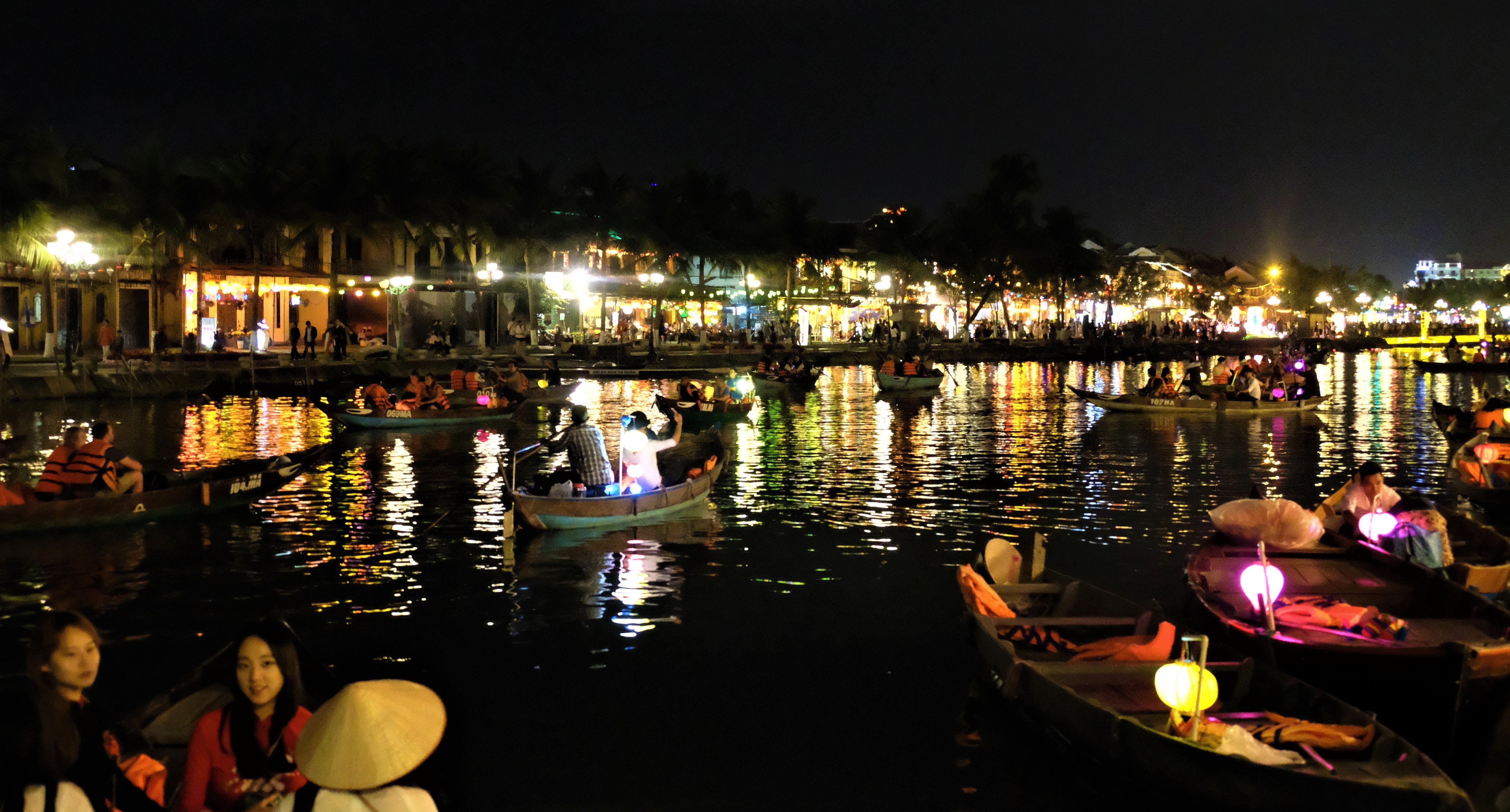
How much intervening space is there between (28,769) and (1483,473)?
1883 centimetres

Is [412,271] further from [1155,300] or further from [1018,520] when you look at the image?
[1155,300]

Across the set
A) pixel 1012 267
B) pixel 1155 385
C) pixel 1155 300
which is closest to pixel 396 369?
pixel 1155 385

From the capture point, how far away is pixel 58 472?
1562 cm

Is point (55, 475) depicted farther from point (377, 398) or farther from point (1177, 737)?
point (1177, 737)

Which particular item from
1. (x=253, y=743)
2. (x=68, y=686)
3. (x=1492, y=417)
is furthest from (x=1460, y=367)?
(x=68, y=686)

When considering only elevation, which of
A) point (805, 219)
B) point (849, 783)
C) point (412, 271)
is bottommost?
point (849, 783)

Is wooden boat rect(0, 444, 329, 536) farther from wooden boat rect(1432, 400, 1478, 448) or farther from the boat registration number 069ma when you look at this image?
wooden boat rect(1432, 400, 1478, 448)

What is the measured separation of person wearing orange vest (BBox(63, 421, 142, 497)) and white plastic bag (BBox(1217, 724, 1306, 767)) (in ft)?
44.5

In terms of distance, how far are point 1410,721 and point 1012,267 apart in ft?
254

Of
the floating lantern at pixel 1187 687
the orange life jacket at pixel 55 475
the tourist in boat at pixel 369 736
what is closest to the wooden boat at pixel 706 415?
the orange life jacket at pixel 55 475

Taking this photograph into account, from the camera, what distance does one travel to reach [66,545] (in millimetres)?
15219

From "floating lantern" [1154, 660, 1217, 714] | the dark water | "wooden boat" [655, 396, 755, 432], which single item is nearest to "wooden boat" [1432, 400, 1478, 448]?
the dark water

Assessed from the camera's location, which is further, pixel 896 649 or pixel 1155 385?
pixel 1155 385

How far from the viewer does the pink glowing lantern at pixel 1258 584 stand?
9.98 metres
